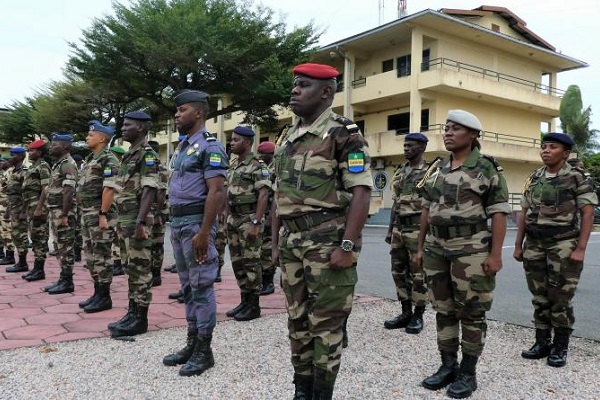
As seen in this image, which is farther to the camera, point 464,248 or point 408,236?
point 408,236

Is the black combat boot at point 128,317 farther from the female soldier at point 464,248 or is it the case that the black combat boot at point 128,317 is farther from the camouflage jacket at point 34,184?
the camouflage jacket at point 34,184

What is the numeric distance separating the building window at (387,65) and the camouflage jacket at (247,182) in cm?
2066

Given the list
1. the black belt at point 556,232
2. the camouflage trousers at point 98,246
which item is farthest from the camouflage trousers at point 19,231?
the black belt at point 556,232

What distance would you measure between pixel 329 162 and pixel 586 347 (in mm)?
2974

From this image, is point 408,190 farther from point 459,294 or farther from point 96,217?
point 96,217

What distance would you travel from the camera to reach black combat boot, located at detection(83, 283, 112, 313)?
509cm

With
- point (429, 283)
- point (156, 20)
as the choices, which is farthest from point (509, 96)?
point (429, 283)

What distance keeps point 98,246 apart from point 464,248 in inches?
144

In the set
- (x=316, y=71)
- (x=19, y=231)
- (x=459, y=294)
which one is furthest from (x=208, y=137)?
(x=19, y=231)

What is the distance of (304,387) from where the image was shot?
9.36 ft

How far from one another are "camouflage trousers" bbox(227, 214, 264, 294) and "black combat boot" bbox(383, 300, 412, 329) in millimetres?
1314

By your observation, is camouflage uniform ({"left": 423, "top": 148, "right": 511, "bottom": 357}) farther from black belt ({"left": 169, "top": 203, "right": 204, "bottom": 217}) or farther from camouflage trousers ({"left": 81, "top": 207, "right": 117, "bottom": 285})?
camouflage trousers ({"left": 81, "top": 207, "right": 117, "bottom": 285})

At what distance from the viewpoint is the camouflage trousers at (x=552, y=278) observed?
3.82 meters

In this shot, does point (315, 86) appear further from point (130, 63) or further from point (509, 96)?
point (509, 96)
